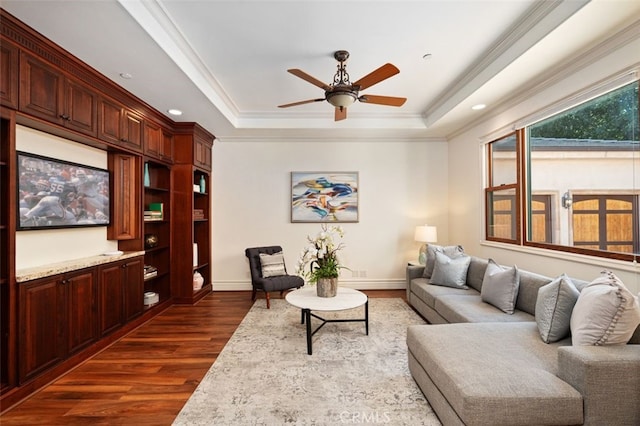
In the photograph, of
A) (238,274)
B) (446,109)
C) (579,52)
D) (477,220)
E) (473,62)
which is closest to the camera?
(579,52)

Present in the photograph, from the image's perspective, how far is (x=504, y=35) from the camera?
255cm

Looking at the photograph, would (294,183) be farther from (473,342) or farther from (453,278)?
(473,342)

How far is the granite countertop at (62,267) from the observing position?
2121mm

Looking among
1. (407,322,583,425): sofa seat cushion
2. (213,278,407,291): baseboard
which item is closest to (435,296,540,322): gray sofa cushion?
(407,322,583,425): sofa seat cushion

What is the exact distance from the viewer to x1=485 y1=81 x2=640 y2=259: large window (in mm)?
2359

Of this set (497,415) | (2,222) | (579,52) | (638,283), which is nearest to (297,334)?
(497,415)

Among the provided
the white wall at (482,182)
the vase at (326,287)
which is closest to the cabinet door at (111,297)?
the vase at (326,287)

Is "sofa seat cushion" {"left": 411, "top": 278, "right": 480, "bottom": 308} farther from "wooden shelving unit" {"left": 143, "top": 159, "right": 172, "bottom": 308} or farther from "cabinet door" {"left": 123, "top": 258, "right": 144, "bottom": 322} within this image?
"wooden shelving unit" {"left": 143, "top": 159, "right": 172, "bottom": 308}

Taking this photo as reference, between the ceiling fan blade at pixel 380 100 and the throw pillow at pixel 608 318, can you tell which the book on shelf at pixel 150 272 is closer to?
the ceiling fan blade at pixel 380 100

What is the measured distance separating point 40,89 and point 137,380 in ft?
7.99

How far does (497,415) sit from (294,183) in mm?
4186

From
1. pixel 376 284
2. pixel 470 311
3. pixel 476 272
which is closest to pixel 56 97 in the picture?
pixel 470 311

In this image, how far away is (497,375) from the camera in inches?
62.1

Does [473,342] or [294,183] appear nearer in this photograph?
[473,342]
